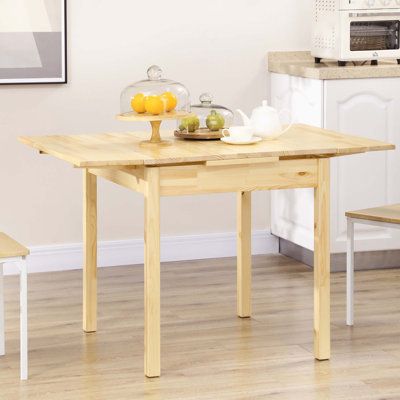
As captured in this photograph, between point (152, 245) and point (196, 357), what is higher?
point (152, 245)

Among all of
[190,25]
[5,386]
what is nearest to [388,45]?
[190,25]

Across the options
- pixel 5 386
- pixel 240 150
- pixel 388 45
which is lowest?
pixel 5 386

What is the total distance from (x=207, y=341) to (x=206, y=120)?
820mm

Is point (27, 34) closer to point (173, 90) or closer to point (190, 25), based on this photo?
point (190, 25)

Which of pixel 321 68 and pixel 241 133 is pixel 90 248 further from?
pixel 321 68

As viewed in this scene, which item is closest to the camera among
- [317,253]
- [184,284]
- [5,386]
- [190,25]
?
[5,386]

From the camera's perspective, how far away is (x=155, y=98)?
149 inches

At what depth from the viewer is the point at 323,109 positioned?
502 centimetres

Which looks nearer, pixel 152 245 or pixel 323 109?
pixel 152 245

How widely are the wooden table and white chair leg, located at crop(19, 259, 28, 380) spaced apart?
39 cm

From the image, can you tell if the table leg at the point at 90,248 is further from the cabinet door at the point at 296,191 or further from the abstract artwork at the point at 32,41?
the cabinet door at the point at 296,191

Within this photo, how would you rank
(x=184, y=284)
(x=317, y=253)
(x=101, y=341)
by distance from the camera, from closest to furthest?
(x=317, y=253)
(x=101, y=341)
(x=184, y=284)

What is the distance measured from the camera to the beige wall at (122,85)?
5.14 meters

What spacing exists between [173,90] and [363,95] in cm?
139
